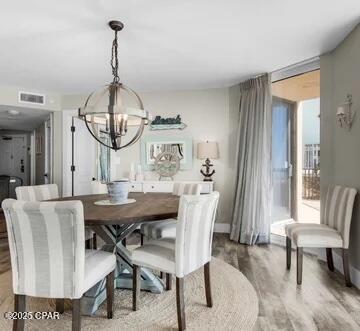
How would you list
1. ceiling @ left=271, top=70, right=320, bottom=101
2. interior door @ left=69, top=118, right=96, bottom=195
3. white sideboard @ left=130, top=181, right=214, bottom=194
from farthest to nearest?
interior door @ left=69, top=118, right=96, bottom=195 → white sideboard @ left=130, top=181, right=214, bottom=194 → ceiling @ left=271, top=70, right=320, bottom=101

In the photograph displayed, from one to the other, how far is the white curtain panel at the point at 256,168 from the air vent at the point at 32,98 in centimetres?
345

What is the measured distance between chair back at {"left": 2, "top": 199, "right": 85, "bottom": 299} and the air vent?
3.44m

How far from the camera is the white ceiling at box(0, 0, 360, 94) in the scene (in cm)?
201

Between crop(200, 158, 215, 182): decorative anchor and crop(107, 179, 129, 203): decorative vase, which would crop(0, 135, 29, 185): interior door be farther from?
crop(107, 179, 129, 203): decorative vase

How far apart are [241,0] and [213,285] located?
2.41 meters

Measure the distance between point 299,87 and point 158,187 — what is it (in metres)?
2.58

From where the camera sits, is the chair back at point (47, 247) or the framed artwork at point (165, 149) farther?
the framed artwork at point (165, 149)

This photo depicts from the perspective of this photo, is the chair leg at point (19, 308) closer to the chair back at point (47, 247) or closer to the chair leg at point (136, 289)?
the chair back at point (47, 247)

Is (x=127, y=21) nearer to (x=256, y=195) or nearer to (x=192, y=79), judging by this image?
(x=192, y=79)

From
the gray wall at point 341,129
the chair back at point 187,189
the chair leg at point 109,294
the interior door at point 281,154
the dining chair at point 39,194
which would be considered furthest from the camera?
the interior door at point 281,154

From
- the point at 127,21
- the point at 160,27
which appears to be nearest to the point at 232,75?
the point at 160,27

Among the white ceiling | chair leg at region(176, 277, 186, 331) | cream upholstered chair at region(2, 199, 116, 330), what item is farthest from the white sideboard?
cream upholstered chair at region(2, 199, 116, 330)

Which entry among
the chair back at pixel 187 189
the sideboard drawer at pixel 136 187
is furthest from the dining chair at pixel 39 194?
the sideboard drawer at pixel 136 187

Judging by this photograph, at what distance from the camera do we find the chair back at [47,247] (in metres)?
1.41
